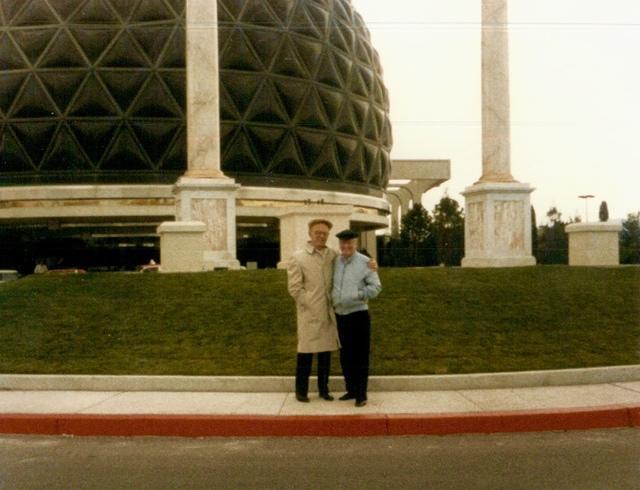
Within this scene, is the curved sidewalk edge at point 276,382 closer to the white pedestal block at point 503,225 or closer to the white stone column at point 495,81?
the white pedestal block at point 503,225

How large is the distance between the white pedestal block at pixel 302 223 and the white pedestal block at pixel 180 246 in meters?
3.07

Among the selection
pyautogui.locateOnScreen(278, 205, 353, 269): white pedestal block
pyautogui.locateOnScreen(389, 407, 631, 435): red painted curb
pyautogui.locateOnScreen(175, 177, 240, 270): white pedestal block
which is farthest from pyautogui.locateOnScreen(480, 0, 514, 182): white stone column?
pyautogui.locateOnScreen(389, 407, 631, 435): red painted curb

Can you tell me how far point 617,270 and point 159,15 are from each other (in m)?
24.5

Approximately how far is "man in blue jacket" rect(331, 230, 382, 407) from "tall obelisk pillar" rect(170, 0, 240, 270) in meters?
14.6

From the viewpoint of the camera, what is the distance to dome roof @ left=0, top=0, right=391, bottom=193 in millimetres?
34719

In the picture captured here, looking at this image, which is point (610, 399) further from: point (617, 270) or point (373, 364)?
point (617, 270)

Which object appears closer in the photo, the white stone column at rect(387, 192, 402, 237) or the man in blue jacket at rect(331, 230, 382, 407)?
the man in blue jacket at rect(331, 230, 382, 407)

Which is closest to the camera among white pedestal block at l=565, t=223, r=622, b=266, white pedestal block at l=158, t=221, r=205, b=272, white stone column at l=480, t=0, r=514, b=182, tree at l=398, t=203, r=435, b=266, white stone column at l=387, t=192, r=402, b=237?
white pedestal block at l=158, t=221, r=205, b=272

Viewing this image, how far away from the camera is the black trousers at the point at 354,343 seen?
836cm

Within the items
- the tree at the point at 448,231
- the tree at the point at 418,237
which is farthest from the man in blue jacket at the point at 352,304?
the tree at the point at 418,237

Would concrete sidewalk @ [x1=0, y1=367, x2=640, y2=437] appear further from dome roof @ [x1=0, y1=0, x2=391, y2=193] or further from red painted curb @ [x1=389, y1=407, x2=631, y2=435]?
dome roof @ [x1=0, y1=0, x2=391, y2=193]

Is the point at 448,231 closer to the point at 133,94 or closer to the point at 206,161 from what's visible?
the point at 133,94

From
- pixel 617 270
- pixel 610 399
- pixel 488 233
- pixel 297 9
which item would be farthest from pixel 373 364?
pixel 297 9

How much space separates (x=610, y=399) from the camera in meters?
8.27
